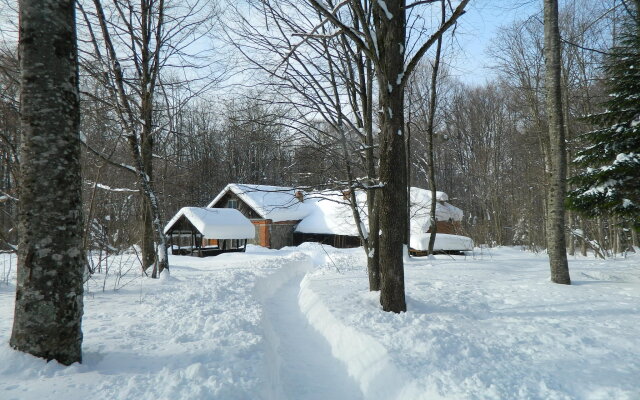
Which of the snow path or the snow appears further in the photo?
the snow

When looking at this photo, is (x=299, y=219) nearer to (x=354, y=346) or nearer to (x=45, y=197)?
(x=354, y=346)

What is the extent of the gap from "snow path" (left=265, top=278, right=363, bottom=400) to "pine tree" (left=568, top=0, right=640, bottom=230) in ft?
21.2

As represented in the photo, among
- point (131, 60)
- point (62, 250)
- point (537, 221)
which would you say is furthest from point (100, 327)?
point (537, 221)

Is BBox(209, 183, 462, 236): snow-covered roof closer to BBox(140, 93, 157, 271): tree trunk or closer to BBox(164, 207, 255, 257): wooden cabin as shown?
BBox(164, 207, 255, 257): wooden cabin

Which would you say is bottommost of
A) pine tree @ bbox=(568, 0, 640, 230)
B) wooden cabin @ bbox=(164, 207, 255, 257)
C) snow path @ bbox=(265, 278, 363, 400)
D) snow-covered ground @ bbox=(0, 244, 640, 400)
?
snow path @ bbox=(265, 278, 363, 400)

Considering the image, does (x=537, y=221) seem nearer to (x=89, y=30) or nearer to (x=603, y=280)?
(x=603, y=280)

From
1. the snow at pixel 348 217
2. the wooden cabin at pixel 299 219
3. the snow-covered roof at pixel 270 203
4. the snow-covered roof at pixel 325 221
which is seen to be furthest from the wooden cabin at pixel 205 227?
the snow-covered roof at pixel 325 221

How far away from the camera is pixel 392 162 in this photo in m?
5.76

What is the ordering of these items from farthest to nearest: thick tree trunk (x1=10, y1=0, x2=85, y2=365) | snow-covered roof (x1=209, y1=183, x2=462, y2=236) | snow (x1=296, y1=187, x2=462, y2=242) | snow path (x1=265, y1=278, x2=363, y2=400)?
snow-covered roof (x1=209, y1=183, x2=462, y2=236), snow (x1=296, y1=187, x2=462, y2=242), snow path (x1=265, y1=278, x2=363, y2=400), thick tree trunk (x1=10, y1=0, x2=85, y2=365)

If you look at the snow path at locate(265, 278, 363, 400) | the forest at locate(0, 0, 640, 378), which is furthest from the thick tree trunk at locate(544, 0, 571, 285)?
the snow path at locate(265, 278, 363, 400)

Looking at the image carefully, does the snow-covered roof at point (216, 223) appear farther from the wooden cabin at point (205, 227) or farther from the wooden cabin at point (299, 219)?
the wooden cabin at point (299, 219)

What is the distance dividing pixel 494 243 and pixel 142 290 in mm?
28199

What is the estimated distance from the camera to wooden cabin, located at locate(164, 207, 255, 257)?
23.5 meters

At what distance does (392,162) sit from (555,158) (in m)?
4.05
